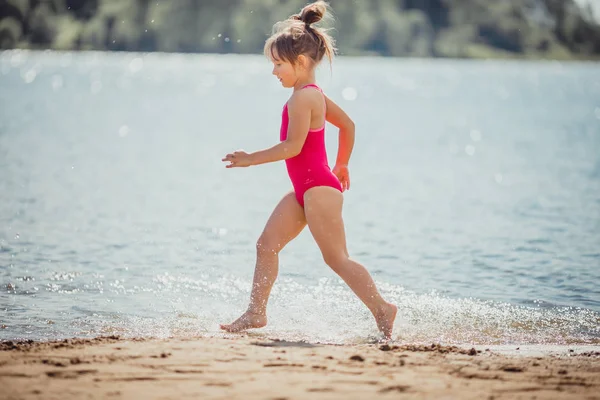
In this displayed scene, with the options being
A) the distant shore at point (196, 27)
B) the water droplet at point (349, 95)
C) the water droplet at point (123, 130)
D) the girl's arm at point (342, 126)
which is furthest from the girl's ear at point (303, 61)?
the distant shore at point (196, 27)

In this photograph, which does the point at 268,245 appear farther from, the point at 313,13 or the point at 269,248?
the point at 313,13

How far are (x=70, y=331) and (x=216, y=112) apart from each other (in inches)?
1659

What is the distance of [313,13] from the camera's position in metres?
5.98

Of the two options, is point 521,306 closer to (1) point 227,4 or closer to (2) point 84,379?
(2) point 84,379

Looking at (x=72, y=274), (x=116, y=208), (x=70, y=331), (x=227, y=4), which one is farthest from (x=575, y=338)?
(x=227, y=4)

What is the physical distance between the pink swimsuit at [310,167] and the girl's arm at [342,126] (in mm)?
180

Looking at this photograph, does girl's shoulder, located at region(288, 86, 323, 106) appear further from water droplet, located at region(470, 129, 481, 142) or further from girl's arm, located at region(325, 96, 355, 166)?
water droplet, located at region(470, 129, 481, 142)

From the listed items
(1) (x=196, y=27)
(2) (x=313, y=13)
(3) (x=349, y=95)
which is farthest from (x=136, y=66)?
(2) (x=313, y=13)

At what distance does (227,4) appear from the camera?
166 meters

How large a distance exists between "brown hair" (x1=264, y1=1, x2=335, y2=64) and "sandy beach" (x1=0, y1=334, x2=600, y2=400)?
182cm

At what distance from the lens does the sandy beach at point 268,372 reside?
4.35 m

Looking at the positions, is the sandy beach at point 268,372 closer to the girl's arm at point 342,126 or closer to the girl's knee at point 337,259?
the girl's knee at point 337,259

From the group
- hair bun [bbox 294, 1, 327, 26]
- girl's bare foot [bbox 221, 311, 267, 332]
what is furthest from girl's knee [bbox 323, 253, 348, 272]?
hair bun [bbox 294, 1, 327, 26]

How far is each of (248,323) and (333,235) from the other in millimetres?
868
